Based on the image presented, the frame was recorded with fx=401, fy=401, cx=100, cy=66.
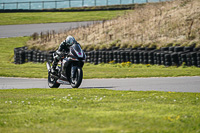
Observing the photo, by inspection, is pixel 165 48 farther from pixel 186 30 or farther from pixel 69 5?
pixel 69 5

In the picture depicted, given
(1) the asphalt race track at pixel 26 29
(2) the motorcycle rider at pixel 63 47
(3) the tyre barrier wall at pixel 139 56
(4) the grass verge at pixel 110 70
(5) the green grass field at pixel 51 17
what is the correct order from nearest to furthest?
(2) the motorcycle rider at pixel 63 47
(4) the grass verge at pixel 110 70
(3) the tyre barrier wall at pixel 139 56
(1) the asphalt race track at pixel 26 29
(5) the green grass field at pixel 51 17

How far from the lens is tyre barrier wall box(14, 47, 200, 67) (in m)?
20.8

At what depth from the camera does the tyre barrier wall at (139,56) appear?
818 inches

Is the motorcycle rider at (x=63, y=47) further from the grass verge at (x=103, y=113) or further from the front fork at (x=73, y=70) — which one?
the grass verge at (x=103, y=113)

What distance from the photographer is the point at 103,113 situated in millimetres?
7910

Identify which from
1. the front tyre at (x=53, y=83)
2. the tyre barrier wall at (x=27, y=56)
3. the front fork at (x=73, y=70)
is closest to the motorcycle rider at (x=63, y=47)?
the front tyre at (x=53, y=83)

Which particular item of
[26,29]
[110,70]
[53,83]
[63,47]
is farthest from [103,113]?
[26,29]

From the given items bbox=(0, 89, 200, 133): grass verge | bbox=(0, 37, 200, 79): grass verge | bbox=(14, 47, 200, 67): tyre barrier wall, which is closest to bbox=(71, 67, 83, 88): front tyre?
bbox=(0, 89, 200, 133): grass verge

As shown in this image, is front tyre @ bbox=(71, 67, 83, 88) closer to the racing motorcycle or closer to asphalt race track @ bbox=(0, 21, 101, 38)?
the racing motorcycle

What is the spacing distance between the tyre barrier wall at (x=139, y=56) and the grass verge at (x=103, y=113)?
1020 centimetres

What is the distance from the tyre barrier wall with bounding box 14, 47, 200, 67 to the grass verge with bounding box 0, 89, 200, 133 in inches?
402

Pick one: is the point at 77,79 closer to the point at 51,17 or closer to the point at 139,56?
the point at 139,56

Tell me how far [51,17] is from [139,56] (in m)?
32.4

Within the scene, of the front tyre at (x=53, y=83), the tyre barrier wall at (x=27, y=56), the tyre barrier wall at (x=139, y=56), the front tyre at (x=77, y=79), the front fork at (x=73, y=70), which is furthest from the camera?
the tyre barrier wall at (x=27, y=56)
